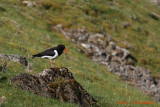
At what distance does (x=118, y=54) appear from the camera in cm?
4531

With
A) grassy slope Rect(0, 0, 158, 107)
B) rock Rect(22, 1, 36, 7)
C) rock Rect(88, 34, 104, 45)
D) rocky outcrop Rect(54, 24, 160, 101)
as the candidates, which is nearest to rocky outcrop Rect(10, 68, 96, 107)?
grassy slope Rect(0, 0, 158, 107)

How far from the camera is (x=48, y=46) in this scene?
3634cm

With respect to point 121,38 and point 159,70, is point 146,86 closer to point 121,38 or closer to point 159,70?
point 159,70

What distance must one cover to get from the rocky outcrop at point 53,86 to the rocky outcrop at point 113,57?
79.1 ft

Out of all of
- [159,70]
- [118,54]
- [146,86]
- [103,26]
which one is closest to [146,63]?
[159,70]

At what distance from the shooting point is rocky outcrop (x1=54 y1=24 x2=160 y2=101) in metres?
39.6

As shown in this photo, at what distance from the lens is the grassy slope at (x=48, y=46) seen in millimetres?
12750

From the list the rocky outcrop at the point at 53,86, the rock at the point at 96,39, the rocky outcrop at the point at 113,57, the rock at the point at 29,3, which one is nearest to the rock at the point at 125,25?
the rocky outcrop at the point at 113,57

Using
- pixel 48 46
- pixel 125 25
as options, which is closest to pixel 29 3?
pixel 48 46

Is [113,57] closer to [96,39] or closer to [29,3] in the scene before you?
[96,39]

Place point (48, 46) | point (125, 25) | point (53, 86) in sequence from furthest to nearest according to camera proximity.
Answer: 1. point (125, 25)
2. point (48, 46)
3. point (53, 86)

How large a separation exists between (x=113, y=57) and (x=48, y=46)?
549 inches

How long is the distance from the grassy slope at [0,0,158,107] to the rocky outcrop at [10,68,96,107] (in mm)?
607

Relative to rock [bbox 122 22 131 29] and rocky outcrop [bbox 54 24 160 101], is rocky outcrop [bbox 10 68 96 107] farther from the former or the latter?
rock [bbox 122 22 131 29]
